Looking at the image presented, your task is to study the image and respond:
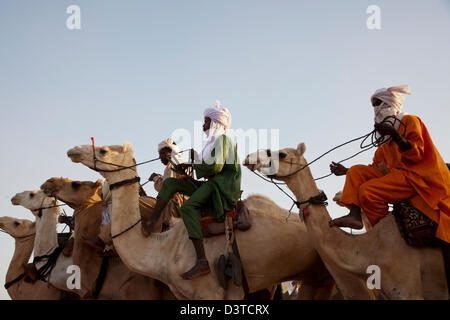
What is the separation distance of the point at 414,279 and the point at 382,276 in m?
0.35

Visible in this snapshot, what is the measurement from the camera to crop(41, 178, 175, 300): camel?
803 centimetres

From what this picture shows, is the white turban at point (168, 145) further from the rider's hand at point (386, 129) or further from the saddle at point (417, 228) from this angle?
the saddle at point (417, 228)

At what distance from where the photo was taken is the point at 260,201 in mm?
7711

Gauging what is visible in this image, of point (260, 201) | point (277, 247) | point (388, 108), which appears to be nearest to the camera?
point (388, 108)

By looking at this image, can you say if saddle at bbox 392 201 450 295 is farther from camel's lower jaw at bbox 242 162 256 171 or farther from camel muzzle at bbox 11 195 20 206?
camel muzzle at bbox 11 195 20 206

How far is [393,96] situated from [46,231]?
7.53 m

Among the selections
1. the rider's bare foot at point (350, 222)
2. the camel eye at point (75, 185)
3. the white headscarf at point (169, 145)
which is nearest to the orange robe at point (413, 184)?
the rider's bare foot at point (350, 222)

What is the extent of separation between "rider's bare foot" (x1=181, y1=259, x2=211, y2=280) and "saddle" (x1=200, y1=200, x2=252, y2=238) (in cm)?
50

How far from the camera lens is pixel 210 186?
6875 millimetres

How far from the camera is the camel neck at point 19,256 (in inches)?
418

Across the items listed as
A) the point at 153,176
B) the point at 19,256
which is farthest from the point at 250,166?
the point at 19,256

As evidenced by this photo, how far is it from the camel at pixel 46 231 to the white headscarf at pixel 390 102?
19.1 feet
